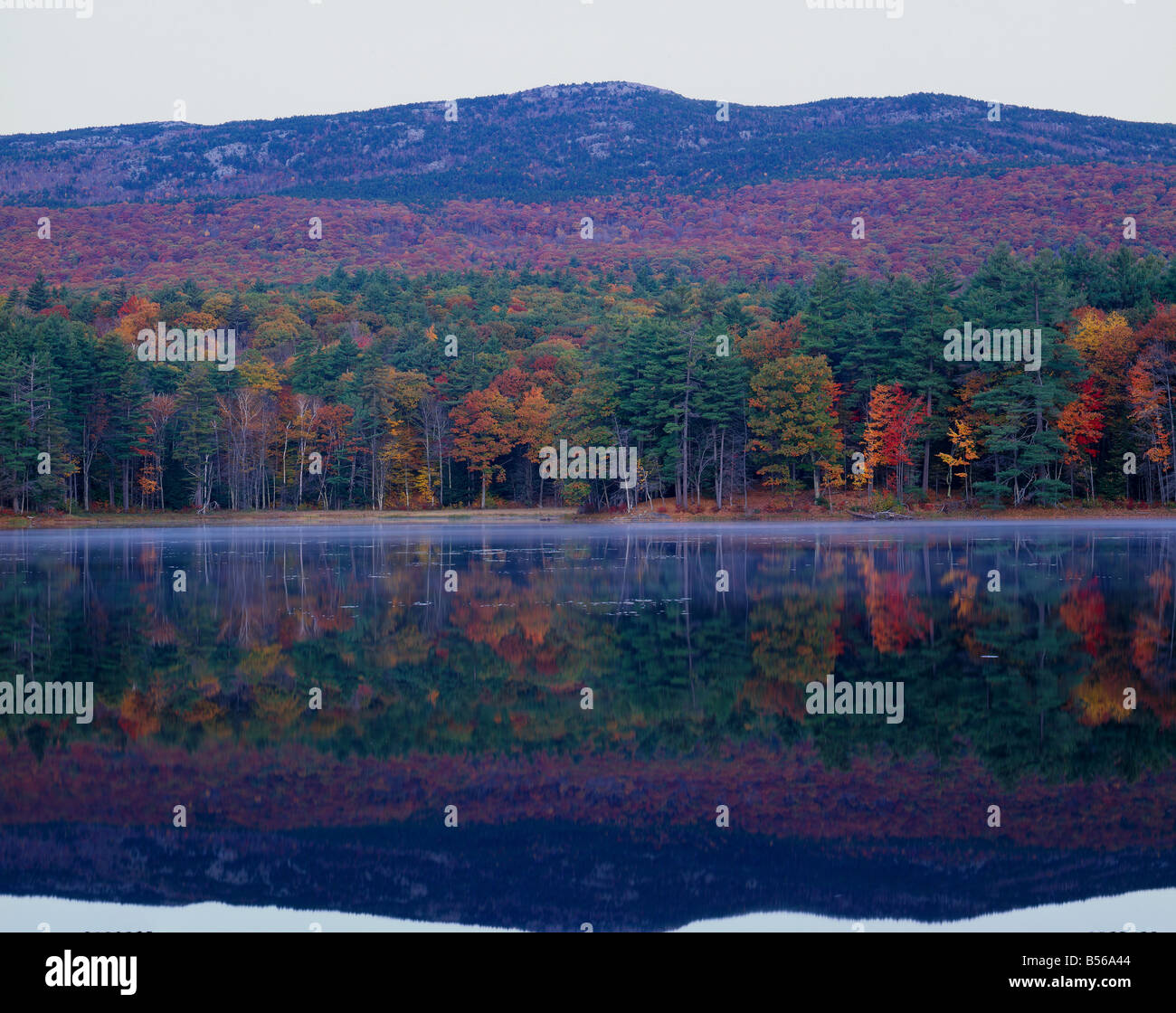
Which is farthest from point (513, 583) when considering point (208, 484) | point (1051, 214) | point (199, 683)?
point (1051, 214)

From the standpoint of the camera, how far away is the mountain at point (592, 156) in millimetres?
168625

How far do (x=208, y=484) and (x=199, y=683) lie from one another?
74.8 meters

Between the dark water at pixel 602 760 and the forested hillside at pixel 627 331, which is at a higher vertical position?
the forested hillside at pixel 627 331

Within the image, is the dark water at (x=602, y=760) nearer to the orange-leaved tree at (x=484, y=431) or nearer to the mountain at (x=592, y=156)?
the orange-leaved tree at (x=484, y=431)

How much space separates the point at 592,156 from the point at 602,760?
642ft

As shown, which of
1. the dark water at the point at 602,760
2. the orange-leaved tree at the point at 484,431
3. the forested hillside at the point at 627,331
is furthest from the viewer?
the orange-leaved tree at the point at 484,431

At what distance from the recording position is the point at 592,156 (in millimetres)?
196500

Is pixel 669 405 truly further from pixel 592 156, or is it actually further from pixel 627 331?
pixel 592 156

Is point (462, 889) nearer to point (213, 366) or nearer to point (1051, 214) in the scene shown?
point (213, 366)

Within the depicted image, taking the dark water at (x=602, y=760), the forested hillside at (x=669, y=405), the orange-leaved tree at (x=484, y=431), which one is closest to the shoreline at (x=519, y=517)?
the forested hillside at (x=669, y=405)

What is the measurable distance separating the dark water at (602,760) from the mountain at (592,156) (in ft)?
502

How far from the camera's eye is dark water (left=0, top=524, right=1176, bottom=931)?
7.63 m

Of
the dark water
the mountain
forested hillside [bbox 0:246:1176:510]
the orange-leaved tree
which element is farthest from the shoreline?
the mountain

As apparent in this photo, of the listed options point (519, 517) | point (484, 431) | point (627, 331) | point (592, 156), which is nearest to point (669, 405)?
point (627, 331)
